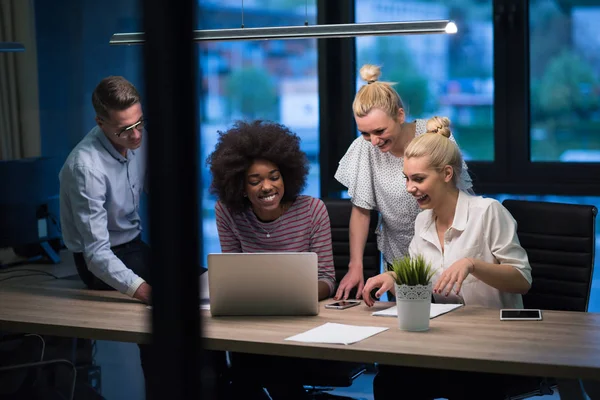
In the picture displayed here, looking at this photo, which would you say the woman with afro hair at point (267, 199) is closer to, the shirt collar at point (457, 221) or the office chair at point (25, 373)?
the shirt collar at point (457, 221)

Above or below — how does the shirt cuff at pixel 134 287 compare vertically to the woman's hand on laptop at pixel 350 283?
above

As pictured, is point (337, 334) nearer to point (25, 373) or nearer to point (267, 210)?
point (267, 210)

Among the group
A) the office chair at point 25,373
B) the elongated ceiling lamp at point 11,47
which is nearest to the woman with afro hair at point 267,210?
the office chair at point 25,373

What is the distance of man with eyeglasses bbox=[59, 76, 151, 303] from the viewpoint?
2527mm

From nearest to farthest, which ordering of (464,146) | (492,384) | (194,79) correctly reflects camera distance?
(194,79) → (492,384) → (464,146)

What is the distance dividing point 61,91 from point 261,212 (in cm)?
200

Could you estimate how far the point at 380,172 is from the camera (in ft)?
9.45

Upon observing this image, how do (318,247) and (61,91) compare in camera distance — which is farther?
(61,91)

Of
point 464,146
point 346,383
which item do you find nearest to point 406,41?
point 464,146

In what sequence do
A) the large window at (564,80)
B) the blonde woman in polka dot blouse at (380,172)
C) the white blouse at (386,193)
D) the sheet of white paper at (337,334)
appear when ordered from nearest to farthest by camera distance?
the sheet of white paper at (337,334)
the blonde woman in polka dot blouse at (380,172)
the white blouse at (386,193)
the large window at (564,80)

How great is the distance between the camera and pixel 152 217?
0.89 ft

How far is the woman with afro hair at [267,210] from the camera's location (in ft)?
8.22

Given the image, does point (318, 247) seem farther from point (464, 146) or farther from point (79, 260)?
point (464, 146)

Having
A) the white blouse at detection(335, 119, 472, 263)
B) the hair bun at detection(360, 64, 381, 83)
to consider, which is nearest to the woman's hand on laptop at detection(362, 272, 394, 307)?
the white blouse at detection(335, 119, 472, 263)
